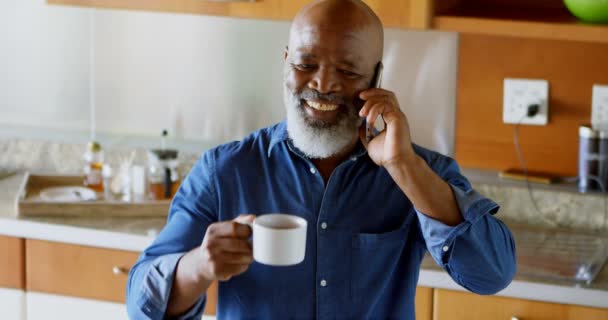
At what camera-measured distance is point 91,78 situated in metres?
3.59

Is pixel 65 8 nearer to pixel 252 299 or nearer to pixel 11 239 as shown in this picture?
pixel 11 239

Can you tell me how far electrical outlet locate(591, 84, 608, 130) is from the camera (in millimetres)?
3098

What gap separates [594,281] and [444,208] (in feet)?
3.10

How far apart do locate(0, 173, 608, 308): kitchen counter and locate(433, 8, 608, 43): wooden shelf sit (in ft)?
2.02

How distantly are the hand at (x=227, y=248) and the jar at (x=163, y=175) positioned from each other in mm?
1508

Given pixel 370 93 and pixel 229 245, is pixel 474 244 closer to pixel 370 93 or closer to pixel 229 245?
pixel 370 93

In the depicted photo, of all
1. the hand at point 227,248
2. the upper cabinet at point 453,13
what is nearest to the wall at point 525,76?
the upper cabinet at point 453,13

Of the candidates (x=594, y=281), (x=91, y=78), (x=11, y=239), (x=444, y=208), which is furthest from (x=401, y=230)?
(x=91, y=78)

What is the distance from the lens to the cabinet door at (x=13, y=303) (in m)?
3.13

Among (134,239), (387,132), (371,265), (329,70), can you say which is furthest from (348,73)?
(134,239)

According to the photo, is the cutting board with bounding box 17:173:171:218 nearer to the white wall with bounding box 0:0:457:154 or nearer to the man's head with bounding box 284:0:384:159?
the white wall with bounding box 0:0:457:154

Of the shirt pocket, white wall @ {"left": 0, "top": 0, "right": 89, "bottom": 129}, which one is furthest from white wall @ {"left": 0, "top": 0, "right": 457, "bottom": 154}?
the shirt pocket

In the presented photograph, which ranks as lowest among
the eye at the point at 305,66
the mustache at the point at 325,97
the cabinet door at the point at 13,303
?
the cabinet door at the point at 13,303

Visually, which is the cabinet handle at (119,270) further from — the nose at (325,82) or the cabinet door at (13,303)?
the nose at (325,82)
